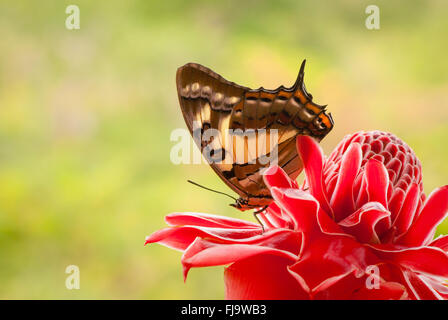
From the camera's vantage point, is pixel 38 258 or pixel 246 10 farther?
pixel 246 10

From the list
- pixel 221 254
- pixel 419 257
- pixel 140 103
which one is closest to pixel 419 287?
pixel 419 257

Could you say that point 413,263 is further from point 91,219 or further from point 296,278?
point 91,219

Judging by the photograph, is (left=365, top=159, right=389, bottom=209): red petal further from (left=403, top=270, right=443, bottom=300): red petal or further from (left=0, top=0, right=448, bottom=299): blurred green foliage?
(left=0, top=0, right=448, bottom=299): blurred green foliage

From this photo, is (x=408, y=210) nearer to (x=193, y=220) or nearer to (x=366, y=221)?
(x=366, y=221)

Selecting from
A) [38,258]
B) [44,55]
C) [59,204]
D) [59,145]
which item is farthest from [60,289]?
[44,55]

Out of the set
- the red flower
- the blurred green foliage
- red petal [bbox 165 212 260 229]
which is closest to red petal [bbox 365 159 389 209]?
the red flower

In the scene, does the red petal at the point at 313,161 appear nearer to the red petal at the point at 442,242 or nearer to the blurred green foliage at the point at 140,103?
the red petal at the point at 442,242
